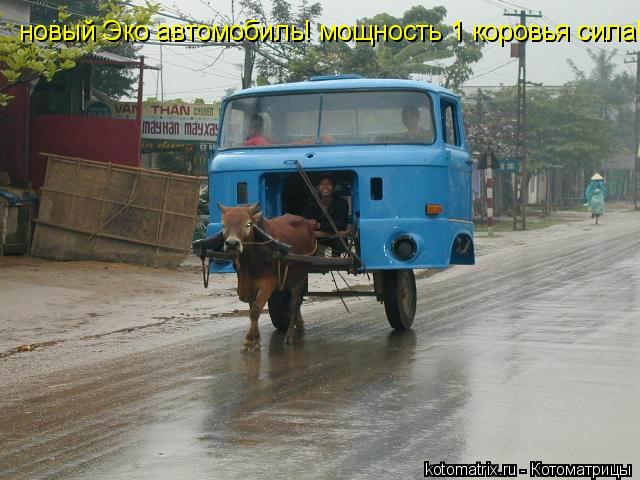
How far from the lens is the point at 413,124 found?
1302 cm

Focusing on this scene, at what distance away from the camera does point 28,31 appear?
17312 millimetres

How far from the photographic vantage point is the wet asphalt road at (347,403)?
6.96 meters

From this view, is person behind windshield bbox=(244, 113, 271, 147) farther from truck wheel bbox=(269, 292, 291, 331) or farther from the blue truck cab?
truck wheel bbox=(269, 292, 291, 331)

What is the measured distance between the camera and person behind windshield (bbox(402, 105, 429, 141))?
510 inches

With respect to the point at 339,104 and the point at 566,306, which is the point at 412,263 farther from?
the point at 566,306

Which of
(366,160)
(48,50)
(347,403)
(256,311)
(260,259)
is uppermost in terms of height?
(48,50)

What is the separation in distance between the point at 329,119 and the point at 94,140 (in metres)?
11.1

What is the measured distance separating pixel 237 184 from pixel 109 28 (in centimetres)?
377

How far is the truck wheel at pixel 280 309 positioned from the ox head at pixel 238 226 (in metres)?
2.21

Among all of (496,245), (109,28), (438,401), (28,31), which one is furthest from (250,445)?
(496,245)

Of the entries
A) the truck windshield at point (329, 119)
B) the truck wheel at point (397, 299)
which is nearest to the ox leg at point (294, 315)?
the truck wheel at point (397, 299)

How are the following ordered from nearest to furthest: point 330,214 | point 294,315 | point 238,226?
point 238,226, point 294,315, point 330,214

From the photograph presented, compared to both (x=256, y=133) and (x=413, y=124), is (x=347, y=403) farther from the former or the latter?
(x=256, y=133)

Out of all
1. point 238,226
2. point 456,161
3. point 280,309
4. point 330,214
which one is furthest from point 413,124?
point 238,226
